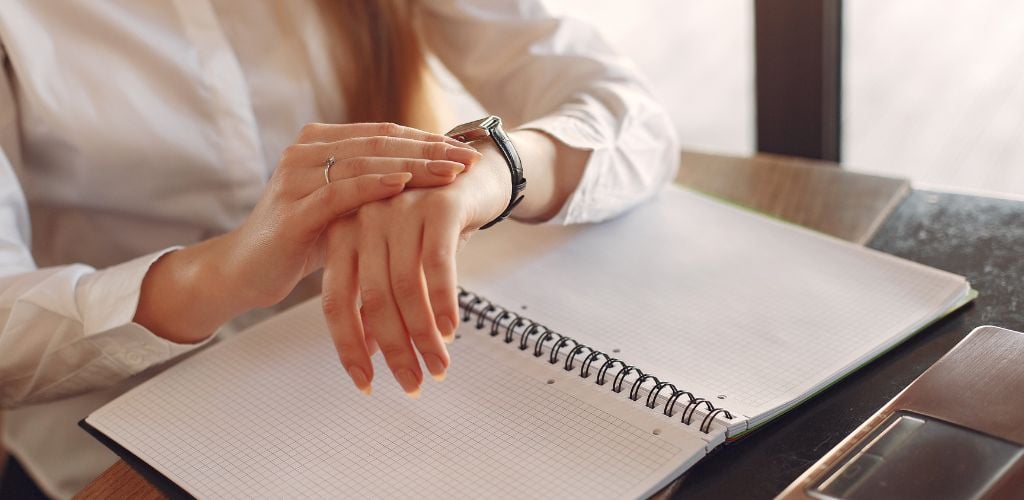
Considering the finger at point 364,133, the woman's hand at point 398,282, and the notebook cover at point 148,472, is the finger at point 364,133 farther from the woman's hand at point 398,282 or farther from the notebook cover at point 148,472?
the notebook cover at point 148,472

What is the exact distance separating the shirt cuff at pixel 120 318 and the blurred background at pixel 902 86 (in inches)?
27.8

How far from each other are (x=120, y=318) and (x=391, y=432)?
0.92 ft

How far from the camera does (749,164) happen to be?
3.66 ft

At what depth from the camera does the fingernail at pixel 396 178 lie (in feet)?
2.15

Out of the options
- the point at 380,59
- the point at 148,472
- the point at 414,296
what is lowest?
the point at 148,472

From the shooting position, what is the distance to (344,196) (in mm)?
666

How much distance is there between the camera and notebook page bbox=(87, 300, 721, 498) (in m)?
0.58

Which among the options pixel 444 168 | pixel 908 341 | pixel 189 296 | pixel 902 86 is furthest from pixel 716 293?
pixel 902 86

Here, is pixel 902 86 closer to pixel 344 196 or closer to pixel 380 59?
pixel 380 59

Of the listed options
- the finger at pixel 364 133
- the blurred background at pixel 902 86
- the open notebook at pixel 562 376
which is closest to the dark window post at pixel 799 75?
the blurred background at pixel 902 86

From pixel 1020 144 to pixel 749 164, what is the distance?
1.18 meters

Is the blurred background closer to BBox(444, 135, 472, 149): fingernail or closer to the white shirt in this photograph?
the white shirt

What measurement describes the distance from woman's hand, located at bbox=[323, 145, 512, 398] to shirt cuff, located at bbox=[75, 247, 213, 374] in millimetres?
204

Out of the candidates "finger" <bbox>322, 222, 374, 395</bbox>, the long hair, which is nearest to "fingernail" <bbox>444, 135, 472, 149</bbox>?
"finger" <bbox>322, 222, 374, 395</bbox>
